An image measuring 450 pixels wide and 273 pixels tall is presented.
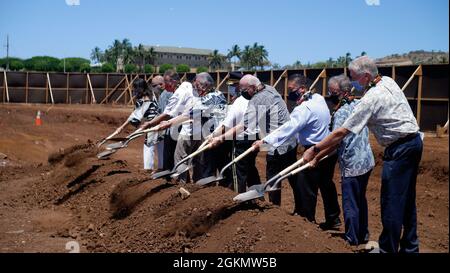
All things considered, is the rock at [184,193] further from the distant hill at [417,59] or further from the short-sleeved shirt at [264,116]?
the distant hill at [417,59]

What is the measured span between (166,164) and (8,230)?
256 cm

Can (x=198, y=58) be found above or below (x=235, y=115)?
above

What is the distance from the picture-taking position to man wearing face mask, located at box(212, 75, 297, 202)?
607cm

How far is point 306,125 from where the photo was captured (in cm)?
567

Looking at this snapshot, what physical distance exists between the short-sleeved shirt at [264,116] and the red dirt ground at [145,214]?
83 cm

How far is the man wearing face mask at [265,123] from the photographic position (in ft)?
19.9

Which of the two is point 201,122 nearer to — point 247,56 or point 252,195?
point 252,195

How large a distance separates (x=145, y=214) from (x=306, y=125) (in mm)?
2172

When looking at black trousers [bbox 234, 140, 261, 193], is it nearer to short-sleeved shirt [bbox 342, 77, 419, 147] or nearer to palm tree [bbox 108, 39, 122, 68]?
short-sleeved shirt [bbox 342, 77, 419, 147]

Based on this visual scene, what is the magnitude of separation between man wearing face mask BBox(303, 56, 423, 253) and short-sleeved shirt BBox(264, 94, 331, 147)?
1.12 meters

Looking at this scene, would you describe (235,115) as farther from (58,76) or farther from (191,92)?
(58,76)

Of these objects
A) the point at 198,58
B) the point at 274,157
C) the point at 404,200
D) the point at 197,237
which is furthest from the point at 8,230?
the point at 198,58

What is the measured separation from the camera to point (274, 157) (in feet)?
19.9

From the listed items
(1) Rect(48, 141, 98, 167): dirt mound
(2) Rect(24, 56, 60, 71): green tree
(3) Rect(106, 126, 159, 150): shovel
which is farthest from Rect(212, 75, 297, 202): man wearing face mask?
(2) Rect(24, 56, 60, 71): green tree
